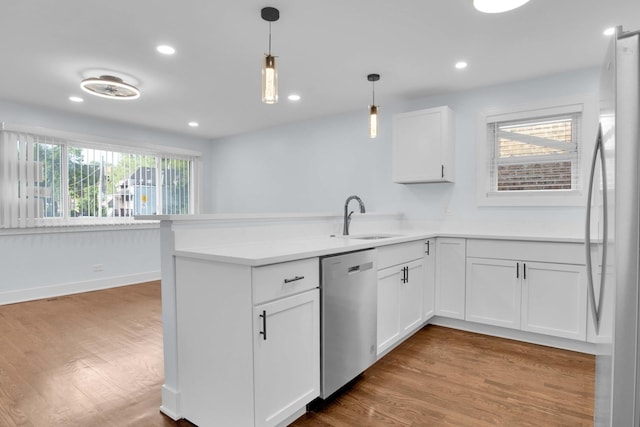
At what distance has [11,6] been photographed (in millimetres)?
2264

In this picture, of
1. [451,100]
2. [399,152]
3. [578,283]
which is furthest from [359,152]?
[578,283]

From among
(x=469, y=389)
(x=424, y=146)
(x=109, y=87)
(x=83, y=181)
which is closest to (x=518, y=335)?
(x=469, y=389)

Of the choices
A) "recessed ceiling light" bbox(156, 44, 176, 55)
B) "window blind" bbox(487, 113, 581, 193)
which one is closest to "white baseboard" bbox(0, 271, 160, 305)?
"recessed ceiling light" bbox(156, 44, 176, 55)

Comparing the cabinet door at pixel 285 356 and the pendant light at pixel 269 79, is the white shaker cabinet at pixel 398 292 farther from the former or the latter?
the pendant light at pixel 269 79

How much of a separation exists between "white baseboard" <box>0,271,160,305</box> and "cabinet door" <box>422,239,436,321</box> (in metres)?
4.35

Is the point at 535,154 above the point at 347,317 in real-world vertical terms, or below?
above

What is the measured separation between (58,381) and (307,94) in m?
3.40

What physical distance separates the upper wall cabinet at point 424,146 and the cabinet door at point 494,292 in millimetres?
1059

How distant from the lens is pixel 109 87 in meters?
3.51

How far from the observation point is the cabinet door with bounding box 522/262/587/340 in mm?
2674

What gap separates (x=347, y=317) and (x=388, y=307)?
60 cm

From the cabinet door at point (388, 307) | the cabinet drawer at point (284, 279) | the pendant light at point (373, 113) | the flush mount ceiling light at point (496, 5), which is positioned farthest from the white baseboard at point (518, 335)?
the flush mount ceiling light at point (496, 5)

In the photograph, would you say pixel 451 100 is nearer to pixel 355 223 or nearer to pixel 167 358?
pixel 355 223

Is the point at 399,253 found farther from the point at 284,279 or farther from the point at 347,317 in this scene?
the point at 284,279
